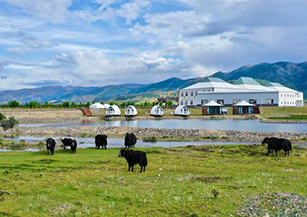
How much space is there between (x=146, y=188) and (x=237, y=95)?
A: 4382 inches

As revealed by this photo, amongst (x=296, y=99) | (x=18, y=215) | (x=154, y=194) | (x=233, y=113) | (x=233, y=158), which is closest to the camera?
(x=18, y=215)

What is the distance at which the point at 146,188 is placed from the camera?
1110 centimetres

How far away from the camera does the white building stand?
11281 centimetres

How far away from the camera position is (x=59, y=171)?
14.5m

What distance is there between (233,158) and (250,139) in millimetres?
17970

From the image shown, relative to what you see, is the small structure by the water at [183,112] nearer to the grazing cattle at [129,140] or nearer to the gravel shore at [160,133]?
the gravel shore at [160,133]

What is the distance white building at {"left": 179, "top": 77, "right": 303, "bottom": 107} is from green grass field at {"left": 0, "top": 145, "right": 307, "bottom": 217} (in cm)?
10118

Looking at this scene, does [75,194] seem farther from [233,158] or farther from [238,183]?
[233,158]

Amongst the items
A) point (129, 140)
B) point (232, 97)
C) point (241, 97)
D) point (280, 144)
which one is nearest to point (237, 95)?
point (241, 97)

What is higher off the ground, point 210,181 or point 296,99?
point 296,99

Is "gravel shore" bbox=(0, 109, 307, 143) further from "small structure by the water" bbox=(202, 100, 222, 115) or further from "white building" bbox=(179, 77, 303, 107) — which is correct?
"white building" bbox=(179, 77, 303, 107)

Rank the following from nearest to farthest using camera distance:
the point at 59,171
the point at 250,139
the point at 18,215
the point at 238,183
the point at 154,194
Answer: the point at 18,215
the point at 154,194
the point at 238,183
the point at 59,171
the point at 250,139

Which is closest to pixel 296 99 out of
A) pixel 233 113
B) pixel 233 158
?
pixel 233 113

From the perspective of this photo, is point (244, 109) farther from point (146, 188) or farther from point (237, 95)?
point (146, 188)
